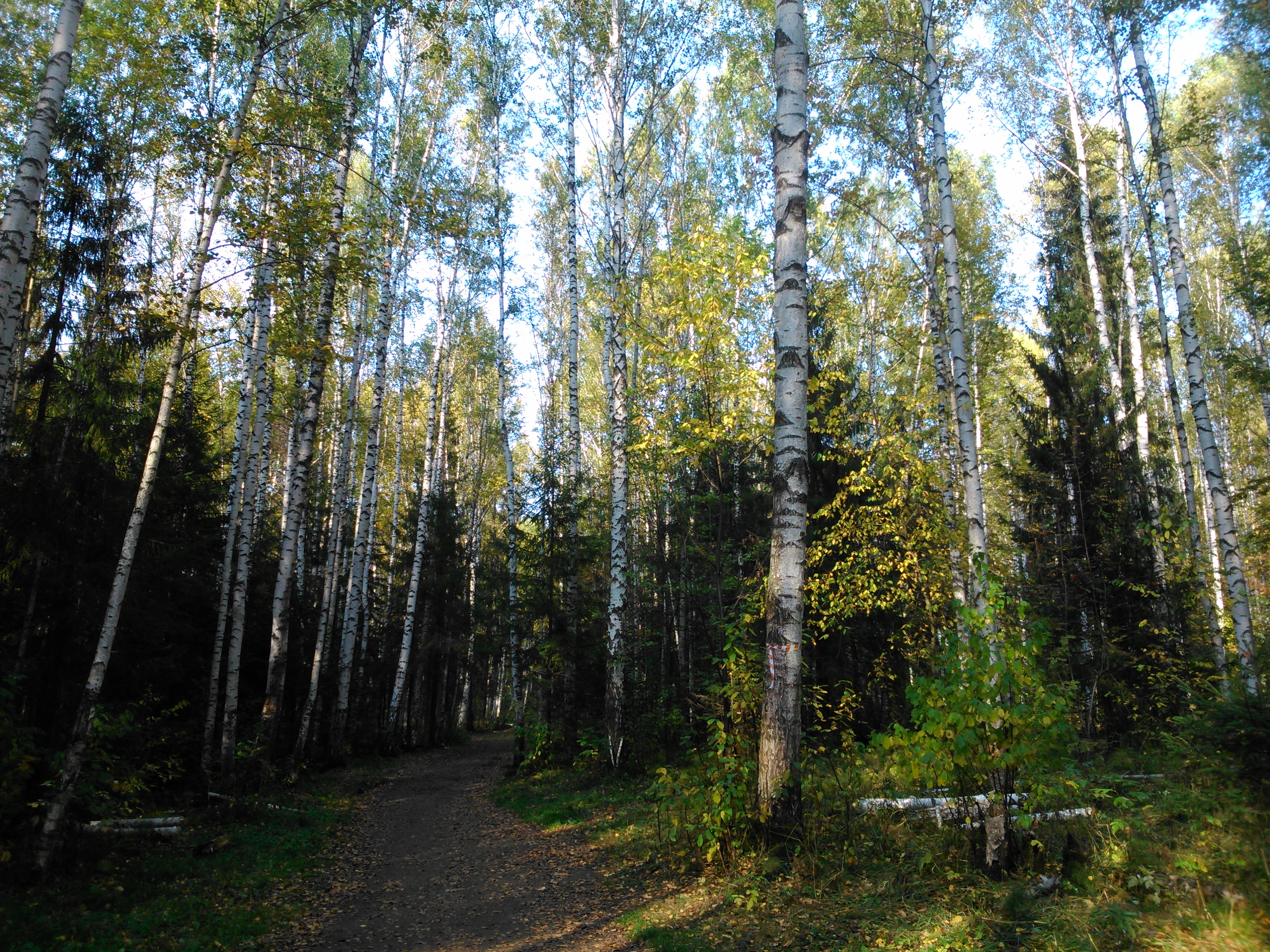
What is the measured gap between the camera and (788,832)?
561 cm

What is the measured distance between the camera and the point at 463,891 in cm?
675

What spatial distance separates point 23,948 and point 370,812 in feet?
22.7

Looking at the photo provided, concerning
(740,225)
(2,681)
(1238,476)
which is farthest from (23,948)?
(1238,476)

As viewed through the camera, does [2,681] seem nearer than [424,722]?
Yes

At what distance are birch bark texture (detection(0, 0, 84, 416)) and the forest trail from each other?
564 centimetres

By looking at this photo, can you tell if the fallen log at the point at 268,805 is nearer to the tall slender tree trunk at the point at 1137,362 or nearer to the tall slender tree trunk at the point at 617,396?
the tall slender tree trunk at the point at 617,396

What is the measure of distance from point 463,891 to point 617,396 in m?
8.29

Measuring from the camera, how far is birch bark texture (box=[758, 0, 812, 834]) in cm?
575

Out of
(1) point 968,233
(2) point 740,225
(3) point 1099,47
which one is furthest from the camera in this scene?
(1) point 968,233

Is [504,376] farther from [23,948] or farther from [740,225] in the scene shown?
[23,948]

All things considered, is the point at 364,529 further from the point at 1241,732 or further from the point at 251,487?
the point at 1241,732

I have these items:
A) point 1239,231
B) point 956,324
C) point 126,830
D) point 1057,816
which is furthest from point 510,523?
point 1239,231

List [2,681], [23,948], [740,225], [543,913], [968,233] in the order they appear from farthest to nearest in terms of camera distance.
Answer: [968,233] < [740,225] < [543,913] < [2,681] < [23,948]

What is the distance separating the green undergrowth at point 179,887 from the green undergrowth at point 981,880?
3452 mm
